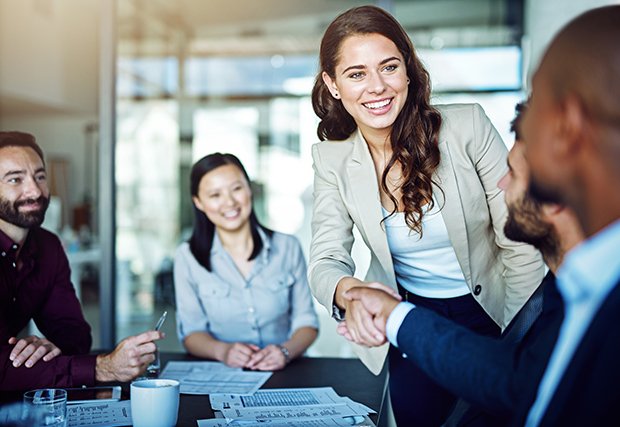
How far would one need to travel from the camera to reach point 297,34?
695cm

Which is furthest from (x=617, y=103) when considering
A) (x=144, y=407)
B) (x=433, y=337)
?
(x=144, y=407)

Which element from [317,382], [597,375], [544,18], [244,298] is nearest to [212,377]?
[317,382]

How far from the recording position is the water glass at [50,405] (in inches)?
50.9

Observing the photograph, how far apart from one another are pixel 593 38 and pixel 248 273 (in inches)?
71.8

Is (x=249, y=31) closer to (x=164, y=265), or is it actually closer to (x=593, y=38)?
(x=164, y=265)

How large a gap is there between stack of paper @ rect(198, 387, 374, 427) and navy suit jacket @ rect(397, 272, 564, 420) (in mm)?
287

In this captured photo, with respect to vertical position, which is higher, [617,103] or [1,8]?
[1,8]

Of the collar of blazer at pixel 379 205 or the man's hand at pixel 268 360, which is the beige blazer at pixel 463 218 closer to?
the collar of blazer at pixel 379 205

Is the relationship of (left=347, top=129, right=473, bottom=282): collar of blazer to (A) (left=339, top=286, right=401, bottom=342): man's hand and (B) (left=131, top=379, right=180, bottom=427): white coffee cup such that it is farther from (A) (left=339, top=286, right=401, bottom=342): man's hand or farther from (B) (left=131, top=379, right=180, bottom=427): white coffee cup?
(B) (left=131, top=379, right=180, bottom=427): white coffee cup

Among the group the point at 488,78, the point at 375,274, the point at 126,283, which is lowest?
the point at 126,283

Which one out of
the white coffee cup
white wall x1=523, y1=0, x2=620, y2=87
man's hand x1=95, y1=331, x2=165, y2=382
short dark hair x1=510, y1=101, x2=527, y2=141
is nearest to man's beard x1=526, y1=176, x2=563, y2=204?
short dark hair x1=510, y1=101, x2=527, y2=141

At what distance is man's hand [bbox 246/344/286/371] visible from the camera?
1.96 metres

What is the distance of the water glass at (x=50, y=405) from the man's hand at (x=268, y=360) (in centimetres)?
71

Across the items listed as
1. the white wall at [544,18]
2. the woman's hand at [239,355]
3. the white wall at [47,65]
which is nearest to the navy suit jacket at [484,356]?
the woman's hand at [239,355]
